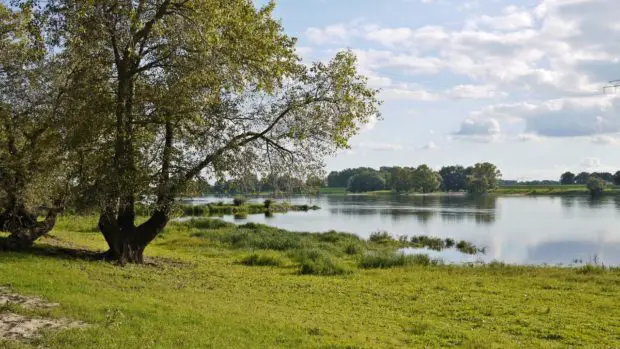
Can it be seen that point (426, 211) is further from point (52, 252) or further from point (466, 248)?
point (52, 252)

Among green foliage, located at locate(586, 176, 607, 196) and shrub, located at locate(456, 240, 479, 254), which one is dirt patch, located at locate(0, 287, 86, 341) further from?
green foliage, located at locate(586, 176, 607, 196)

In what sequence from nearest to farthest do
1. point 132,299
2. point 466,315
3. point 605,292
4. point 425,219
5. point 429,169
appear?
point 132,299
point 466,315
point 605,292
point 425,219
point 429,169

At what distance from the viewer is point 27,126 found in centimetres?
2047

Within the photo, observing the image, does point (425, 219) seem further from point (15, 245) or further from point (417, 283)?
point (15, 245)

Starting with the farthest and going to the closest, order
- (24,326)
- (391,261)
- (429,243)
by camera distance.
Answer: (429,243) < (391,261) < (24,326)

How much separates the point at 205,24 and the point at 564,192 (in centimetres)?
17656

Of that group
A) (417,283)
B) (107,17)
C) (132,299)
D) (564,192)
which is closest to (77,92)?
(107,17)

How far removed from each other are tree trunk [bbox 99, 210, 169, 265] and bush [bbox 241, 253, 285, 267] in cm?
631

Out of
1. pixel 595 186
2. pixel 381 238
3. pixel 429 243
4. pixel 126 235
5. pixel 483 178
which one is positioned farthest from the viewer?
pixel 483 178

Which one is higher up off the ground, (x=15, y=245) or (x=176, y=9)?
(x=176, y=9)

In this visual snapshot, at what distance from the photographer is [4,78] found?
20.1m

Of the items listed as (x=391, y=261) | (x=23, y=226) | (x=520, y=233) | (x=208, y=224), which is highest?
(x=23, y=226)

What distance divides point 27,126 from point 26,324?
1281 cm

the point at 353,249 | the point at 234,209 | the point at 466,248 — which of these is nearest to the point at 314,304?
the point at 353,249
